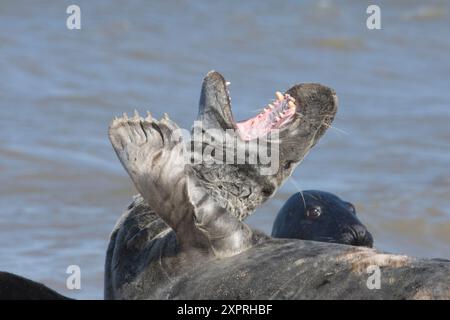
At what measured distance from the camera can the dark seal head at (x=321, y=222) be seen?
685 centimetres

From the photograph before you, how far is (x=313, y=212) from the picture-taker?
6.94 meters

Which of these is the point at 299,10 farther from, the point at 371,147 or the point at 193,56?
the point at 371,147

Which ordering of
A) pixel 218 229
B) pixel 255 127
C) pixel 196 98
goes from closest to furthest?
1. pixel 218 229
2. pixel 255 127
3. pixel 196 98

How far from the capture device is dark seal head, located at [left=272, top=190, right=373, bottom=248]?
685cm

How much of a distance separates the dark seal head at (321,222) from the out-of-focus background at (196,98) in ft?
1.92

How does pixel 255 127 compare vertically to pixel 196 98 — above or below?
below

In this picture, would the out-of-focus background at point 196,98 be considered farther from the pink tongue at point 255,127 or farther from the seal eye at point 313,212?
the pink tongue at point 255,127

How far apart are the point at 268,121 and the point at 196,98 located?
6081 millimetres

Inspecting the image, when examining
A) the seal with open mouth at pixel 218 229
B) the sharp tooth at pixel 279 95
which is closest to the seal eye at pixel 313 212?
the seal with open mouth at pixel 218 229

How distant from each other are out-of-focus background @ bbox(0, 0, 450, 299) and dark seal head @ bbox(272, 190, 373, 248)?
1.92 ft

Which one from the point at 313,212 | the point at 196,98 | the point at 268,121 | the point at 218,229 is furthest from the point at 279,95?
the point at 196,98

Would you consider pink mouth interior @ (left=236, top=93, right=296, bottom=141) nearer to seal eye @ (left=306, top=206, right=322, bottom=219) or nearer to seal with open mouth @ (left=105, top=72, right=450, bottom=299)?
seal with open mouth @ (left=105, top=72, right=450, bottom=299)

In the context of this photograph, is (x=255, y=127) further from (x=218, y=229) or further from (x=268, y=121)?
(x=218, y=229)

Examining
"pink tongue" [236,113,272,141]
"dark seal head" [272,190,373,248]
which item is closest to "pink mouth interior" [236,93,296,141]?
"pink tongue" [236,113,272,141]
